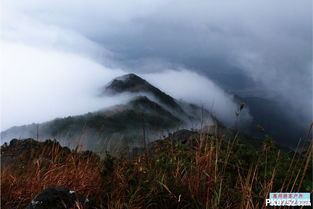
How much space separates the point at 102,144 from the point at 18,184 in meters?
1.75

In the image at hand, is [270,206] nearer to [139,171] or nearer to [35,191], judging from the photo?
[139,171]

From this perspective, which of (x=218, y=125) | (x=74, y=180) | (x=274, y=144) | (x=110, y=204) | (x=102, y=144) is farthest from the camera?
(x=274, y=144)

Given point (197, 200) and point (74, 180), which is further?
point (74, 180)

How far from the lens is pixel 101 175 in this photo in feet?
13.4

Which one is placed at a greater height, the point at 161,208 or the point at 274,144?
the point at 274,144

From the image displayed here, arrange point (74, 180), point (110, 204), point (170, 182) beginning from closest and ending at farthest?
1. point (110, 204)
2. point (170, 182)
3. point (74, 180)

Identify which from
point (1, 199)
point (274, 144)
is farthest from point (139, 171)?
point (274, 144)

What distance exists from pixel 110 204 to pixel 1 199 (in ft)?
4.04

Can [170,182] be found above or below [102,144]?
below

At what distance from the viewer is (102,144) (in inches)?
221

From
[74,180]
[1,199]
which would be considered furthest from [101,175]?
[1,199]

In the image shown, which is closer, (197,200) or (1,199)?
(197,200)

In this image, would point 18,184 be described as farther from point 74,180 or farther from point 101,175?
point 101,175

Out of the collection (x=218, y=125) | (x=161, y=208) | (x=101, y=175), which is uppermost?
(x=218, y=125)
